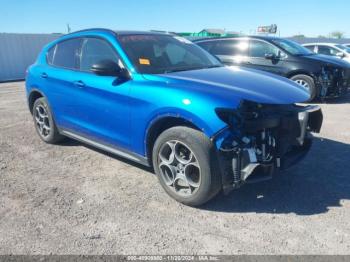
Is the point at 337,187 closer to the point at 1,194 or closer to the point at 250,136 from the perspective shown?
the point at 250,136

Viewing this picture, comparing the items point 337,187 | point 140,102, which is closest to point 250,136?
point 140,102

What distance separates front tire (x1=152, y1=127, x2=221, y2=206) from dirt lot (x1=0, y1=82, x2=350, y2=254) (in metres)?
0.17

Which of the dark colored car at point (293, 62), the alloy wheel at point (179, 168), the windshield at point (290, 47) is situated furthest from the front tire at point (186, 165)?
the windshield at point (290, 47)

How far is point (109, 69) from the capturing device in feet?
11.9

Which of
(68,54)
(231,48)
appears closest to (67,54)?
(68,54)

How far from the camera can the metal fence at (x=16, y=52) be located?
53.5 feet

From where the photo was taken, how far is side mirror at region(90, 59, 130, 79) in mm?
3607

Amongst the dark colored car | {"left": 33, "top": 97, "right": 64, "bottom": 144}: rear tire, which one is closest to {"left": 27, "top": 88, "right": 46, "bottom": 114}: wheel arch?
{"left": 33, "top": 97, "right": 64, "bottom": 144}: rear tire

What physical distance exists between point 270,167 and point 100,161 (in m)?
2.48

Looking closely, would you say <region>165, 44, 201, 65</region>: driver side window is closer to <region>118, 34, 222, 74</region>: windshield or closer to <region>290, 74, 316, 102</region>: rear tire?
<region>118, 34, 222, 74</region>: windshield

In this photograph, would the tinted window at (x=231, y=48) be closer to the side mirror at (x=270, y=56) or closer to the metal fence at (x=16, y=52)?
the side mirror at (x=270, y=56)

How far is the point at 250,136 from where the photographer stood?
3045mm

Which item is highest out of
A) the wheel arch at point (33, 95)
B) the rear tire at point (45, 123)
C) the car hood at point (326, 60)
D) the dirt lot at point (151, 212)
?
the car hood at point (326, 60)

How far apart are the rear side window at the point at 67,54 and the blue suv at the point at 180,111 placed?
21mm
